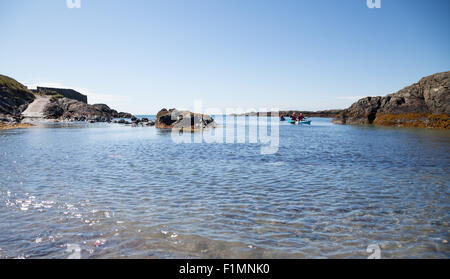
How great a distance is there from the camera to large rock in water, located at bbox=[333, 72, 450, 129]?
64250 mm

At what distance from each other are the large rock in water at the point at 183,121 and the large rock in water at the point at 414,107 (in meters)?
52.3

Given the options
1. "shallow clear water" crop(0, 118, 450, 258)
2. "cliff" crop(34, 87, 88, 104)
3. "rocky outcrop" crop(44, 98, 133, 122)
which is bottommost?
"shallow clear water" crop(0, 118, 450, 258)

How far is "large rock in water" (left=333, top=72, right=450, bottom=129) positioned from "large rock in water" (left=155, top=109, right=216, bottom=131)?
171 ft

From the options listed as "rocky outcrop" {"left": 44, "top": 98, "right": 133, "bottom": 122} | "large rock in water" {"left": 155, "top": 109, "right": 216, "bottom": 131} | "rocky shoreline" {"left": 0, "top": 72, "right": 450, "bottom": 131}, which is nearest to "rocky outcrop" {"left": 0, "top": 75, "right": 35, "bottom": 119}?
"rocky shoreline" {"left": 0, "top": 72, "right": 450, "bottom": 131}

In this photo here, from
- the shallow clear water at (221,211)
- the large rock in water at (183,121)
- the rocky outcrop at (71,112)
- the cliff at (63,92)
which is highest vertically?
the cliff at (63,92)

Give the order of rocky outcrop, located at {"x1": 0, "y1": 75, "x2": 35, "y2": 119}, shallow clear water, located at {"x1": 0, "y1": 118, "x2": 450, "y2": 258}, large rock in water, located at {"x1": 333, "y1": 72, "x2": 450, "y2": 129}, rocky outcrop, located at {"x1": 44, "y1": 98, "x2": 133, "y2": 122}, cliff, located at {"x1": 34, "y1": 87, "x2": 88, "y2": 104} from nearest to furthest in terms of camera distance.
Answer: shallow clear water, located at {"x1": 0, "y1": 118, "x2": 450, "y2": 258}
large rock in water, located at {"x1": 333, "y1": 72, "x2": 450, "y2": 129}
rocky outcrop, located at {"x1": 0, "y1": 75, "x2": 35, "y2": 119}
rocky outcrop, located at {"x1": 44, "y1": 98, "x2": 133, "y2": 122}
cliff, located at {"x1": 34, "y1": 87, "x2": 88, "y2": 104}

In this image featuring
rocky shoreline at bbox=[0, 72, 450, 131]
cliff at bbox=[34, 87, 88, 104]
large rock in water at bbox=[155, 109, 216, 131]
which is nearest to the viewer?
large rock in water at bbox=[155, 109, 216, 131]

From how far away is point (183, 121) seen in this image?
5700 cm

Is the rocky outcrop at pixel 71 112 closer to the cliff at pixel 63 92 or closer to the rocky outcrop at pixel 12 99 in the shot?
the rocky outcrop at pixel 12 99

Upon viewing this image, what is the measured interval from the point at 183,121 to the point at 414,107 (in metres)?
63.6

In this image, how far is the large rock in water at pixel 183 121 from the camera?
56344 millimetres

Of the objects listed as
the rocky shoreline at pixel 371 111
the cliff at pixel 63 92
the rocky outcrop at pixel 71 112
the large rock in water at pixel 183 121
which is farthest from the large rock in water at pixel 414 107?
the cliff at pixel 63 92

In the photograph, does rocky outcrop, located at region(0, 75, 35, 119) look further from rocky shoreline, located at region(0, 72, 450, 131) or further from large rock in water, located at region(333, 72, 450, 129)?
large rock in water, located at region(333, 72, 450, 129)
